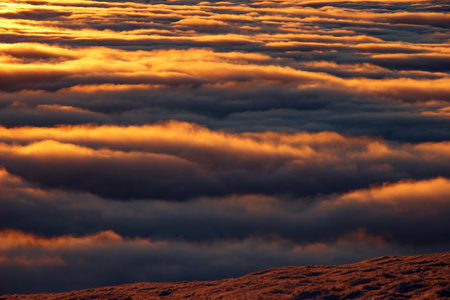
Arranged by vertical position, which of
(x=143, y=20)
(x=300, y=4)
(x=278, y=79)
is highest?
(x=300, y=4)

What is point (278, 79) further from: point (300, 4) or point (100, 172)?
point (300, 4)

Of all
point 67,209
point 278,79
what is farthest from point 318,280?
point 278,79

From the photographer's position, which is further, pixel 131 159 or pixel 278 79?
pixel 278 79

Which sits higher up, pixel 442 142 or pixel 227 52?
pixel 227 52

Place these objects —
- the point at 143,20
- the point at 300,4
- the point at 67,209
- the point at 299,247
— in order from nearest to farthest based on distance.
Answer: the point at 299,247 < the point at 67,209 < the point at 143,20 < the point at 300,4

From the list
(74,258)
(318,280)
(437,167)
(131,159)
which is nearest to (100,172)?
(131,159)

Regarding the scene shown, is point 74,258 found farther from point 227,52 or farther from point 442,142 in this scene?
point 227,52

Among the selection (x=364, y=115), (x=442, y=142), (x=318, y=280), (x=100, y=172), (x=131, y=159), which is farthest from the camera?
(x=364, y=115)
